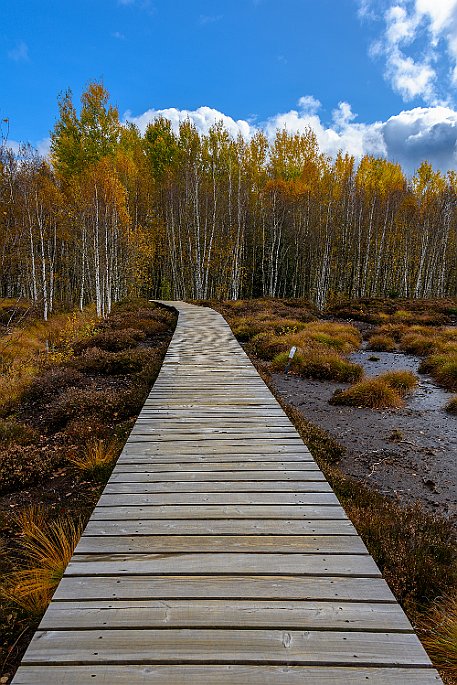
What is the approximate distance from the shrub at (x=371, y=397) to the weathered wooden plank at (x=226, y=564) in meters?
5.90

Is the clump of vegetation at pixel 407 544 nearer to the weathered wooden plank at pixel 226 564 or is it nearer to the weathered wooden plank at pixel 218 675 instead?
the weathered wooden plank at pixel 226 564

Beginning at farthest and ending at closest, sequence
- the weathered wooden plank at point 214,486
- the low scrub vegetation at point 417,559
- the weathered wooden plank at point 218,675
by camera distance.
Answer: the weathered wooden plank at point 214,486, the low scrub vegetation at point 417,559, the weathered wooden plank at point 218,675

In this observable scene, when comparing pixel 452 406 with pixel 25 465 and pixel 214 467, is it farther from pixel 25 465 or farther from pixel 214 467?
pixel 25 465

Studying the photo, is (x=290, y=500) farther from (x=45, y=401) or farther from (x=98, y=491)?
(x=45, y=401)

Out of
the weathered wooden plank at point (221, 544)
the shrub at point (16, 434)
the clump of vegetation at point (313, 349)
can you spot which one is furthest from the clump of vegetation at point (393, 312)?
the weathered wooden plank at point (221, 544)

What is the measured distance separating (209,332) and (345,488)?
792cm

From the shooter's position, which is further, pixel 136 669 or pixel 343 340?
pixel 343 340

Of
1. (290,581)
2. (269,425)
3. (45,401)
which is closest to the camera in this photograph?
(290,581)

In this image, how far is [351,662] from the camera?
1.66 m

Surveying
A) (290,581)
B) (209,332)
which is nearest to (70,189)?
(209,332)

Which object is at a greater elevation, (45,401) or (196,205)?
(196,205)

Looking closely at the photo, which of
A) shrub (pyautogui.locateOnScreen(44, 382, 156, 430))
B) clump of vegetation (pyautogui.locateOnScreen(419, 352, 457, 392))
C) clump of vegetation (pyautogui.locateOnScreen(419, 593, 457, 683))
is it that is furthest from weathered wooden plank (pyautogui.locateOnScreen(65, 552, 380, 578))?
clump of vegetation (pyautogui.locateOnScreen(419, 352, 457, 392))

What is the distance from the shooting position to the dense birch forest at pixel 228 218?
29.2 metres

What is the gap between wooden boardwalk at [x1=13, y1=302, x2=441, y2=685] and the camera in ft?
5.36
